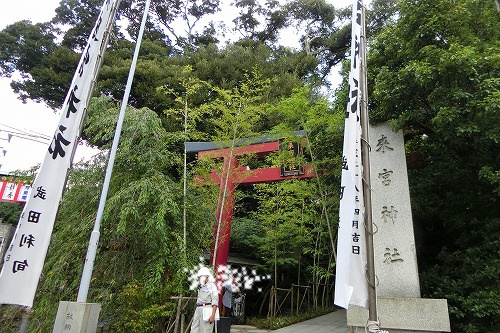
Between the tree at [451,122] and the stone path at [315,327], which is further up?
the tree at [451,122]

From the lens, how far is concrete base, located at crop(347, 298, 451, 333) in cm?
463

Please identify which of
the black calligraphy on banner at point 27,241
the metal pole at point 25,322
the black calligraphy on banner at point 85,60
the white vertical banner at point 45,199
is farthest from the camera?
the metal pole at point 25,322

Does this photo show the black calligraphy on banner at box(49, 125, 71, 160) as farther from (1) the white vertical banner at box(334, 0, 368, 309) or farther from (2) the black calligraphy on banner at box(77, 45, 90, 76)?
(1) the white vertical banner at box(334, 0, 368, 309)

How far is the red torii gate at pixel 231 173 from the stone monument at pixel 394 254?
267cm

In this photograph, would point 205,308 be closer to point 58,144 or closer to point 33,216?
point 33,216

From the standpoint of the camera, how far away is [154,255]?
6215 millimetres

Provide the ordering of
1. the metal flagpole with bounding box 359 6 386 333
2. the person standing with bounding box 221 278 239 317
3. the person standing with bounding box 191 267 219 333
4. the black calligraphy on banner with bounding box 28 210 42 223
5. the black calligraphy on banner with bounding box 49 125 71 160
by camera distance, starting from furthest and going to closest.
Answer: the person standing with bounding box 221 278 239 317
the person standing with bounding box 191 267 219 333
the black calligraphy on banner with bounding box 49 125 71 160
the black calligraphy on banner with bounding box 28 210 42 223
the metal flagpole with bounding box 359 6 386 333

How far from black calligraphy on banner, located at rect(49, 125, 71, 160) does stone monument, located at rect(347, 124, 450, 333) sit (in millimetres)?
4448

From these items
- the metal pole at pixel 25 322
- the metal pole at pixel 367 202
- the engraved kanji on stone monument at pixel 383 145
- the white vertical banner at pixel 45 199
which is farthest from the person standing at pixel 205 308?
the engraved kanji on stone monument at pixel 383 145

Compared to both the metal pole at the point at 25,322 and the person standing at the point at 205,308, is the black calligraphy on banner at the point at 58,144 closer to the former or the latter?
the person standing at the point at 205,308

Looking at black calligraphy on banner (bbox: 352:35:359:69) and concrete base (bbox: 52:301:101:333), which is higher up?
black calligraphy on banner (bbox: 352:35:359:69)

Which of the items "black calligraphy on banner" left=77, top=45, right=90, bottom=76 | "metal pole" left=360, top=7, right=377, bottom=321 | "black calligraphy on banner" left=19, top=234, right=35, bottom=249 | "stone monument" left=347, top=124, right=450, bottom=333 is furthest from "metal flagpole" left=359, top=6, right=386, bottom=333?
"black calligraphy on banner" left=77, top=45, right=90, bottom=76

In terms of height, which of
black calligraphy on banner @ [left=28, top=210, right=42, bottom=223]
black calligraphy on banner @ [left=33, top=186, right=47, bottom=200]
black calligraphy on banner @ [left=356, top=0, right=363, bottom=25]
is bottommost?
black calligraphy on banner @ [left=28, top=210, right=42, bottom=223]

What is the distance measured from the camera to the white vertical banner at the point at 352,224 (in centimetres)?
314
